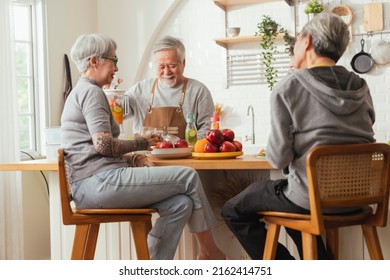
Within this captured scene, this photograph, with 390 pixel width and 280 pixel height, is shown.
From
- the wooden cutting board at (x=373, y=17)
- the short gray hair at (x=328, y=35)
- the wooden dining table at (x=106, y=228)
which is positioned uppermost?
the wooden cutting board at (x=373, y=17)

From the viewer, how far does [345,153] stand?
221cm

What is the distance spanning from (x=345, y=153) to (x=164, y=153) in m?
1.16

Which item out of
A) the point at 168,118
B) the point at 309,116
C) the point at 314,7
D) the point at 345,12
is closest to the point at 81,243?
the point at 309,116

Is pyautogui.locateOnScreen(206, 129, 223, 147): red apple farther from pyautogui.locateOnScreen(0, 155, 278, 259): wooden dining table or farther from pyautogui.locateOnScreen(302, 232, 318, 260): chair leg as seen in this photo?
pyautogui.locateOnScreen(302, 232, 318, 260): chair leg

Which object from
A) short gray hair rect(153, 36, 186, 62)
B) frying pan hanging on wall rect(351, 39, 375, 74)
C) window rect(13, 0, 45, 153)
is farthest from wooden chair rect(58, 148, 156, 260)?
frying pan hanging on wall rect(351, 39, 375, 74)

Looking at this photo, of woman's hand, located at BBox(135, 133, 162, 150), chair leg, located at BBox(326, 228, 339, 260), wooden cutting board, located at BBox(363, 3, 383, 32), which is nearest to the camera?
chair leg, located at BBox(326, 228, 339, 260)

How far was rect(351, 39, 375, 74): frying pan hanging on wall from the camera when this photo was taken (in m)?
5.62

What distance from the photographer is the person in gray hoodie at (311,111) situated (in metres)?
2.31

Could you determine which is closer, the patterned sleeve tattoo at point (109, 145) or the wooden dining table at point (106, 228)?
the patterned sleeve tattoo at point (109, 145)

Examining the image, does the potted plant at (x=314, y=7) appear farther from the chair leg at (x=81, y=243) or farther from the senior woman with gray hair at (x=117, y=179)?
the chair leg at (x=81, y=243)

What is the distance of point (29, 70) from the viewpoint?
546 cm

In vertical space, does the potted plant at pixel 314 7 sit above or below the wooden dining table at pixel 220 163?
above

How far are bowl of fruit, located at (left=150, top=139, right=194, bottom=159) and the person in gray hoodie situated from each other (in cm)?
72

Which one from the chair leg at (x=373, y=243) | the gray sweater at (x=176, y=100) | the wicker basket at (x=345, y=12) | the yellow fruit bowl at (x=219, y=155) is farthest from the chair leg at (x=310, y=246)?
the wicker basket at (x=345, y=12)
